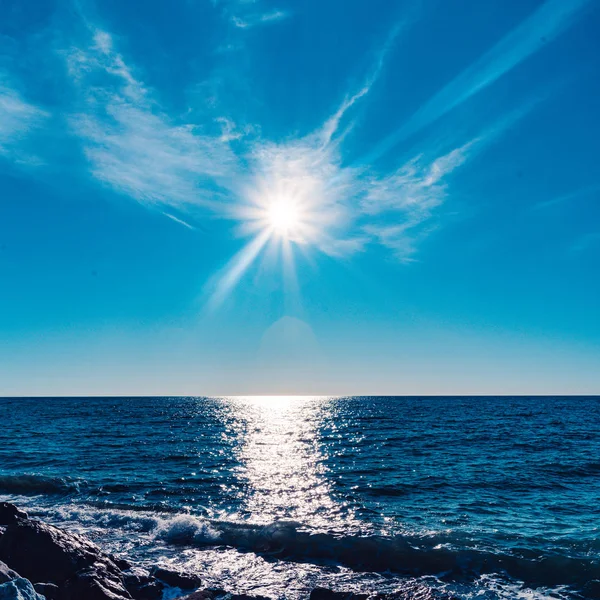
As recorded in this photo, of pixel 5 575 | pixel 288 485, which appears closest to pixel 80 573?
pixel 5 575

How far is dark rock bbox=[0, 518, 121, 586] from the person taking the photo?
11625mm

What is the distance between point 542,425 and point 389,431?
23994mm

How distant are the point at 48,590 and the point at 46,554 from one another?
5.85 feet

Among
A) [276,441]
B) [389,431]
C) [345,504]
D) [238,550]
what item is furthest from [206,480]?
[389,431]

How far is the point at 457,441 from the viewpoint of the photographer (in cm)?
4419

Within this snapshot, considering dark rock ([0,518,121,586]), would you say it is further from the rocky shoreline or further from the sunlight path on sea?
the sunlight path on sea

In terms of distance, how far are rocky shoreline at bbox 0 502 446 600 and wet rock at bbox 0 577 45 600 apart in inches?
115

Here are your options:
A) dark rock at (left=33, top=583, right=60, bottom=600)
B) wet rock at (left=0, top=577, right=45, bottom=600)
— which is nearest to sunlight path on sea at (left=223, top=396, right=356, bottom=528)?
dark rock at (left=33, top=583, right=60, bottom=600)

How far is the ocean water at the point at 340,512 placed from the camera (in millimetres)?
13961

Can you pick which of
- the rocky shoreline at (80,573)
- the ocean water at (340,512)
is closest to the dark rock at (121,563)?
the rocky shoreline at (80,573)

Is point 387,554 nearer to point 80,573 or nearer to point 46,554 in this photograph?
point 80,573

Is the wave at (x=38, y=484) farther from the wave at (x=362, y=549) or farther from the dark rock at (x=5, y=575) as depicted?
the dark rock at (x=5, y=575)

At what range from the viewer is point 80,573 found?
11352mm

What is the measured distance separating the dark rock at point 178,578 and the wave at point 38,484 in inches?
546
